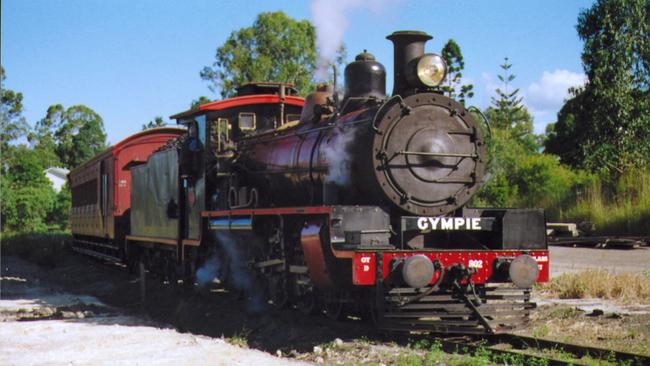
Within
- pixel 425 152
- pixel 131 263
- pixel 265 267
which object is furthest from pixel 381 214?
pixel 131 263

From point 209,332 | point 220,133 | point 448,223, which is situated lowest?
point 209,332

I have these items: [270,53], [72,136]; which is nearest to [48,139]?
[72,136]

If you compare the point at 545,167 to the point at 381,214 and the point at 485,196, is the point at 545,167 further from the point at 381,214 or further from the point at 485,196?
the point at 381,214

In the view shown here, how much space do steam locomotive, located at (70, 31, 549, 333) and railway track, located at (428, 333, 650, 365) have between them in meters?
0.18

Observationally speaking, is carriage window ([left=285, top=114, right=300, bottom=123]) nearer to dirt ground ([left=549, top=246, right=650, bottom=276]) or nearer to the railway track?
the railway track

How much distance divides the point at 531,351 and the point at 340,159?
115 inches

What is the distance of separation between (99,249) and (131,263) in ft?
16.3

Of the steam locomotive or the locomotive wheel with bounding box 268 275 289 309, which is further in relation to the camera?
the locomotive wheel with bounding box 268 275 289 309

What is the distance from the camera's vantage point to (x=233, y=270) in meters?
11.1

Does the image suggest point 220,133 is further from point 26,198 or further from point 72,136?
point 72,136

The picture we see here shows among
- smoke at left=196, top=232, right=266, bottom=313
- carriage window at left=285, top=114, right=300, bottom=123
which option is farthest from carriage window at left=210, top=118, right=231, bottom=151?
smoke at left=196, top=232, right=266, bottom=313

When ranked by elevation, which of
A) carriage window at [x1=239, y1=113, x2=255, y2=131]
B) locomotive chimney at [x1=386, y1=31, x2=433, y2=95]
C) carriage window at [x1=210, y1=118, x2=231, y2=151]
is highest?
locomotive chimney at [x1=386, y1=31, x2=433, y2=95]

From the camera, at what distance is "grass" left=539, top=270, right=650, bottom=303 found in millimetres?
10812

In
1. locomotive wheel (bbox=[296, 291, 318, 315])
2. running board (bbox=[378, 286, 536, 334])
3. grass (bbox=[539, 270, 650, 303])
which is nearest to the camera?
running board (bbox=[378, 286, 536, 334])
